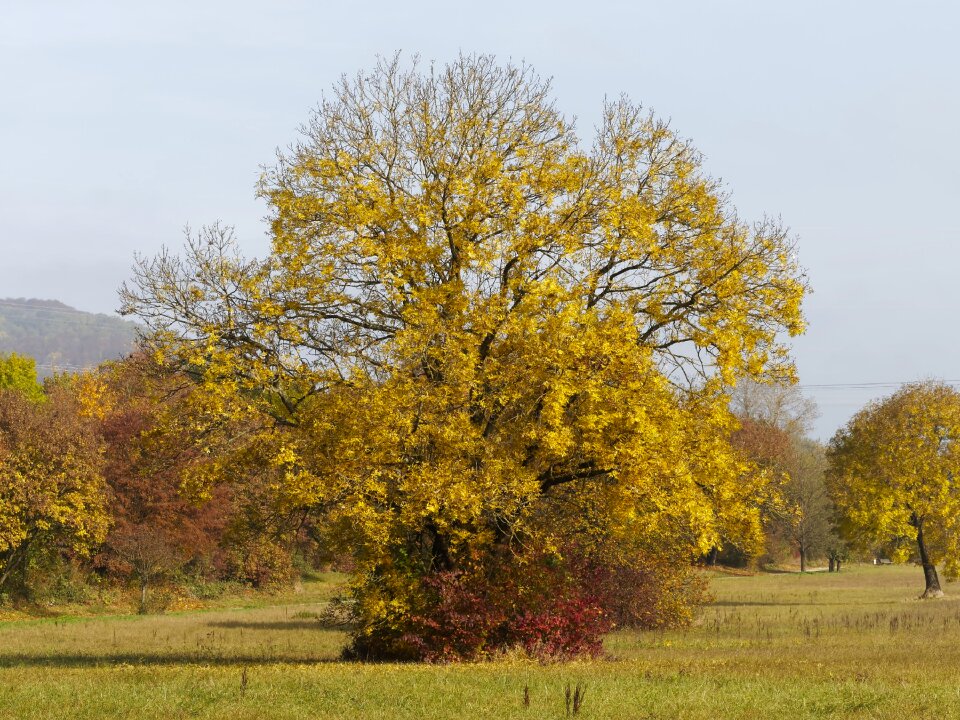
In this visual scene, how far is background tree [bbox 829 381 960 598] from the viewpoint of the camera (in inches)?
1960

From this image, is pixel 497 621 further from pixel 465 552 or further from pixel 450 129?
pixel 450 129

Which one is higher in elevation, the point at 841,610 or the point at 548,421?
the point at 548,421

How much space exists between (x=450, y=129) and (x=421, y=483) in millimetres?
7744

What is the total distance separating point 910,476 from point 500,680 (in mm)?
38946

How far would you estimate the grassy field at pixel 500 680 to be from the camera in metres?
13.9

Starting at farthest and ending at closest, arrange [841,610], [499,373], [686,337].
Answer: [841,610] < [686,337] < [499,373]

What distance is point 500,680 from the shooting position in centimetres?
1655

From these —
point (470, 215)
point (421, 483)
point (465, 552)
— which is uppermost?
point (470, 215)

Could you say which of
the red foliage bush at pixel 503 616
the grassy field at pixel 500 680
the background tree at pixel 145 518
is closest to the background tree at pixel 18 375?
the background tree at pixel 145 518

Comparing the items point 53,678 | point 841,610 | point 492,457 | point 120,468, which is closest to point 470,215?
point 492,457

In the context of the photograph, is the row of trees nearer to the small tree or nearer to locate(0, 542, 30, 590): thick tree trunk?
locate(0, 542, 30, 590): thick tree trunk

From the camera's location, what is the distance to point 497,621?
21172 mm

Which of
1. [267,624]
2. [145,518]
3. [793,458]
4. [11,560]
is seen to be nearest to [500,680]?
[267,624]

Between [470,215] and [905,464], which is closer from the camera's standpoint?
[470,215]
